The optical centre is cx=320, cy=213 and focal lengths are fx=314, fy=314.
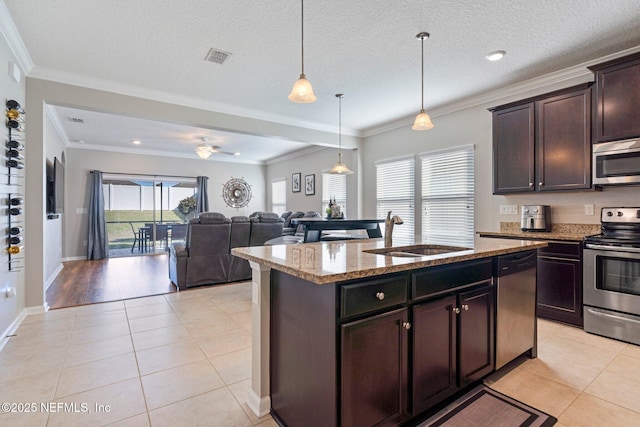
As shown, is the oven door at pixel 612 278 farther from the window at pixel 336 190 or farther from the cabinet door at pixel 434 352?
the window at pixel 336 190

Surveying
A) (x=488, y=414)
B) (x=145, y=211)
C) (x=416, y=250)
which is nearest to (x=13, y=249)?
(x=416, y=250)

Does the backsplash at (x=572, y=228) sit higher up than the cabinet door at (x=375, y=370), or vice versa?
the backsplash at (x=572, y=228)

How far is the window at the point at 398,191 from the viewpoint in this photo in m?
5.15

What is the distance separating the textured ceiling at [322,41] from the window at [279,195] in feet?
16.7

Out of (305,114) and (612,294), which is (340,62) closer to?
(305,114)

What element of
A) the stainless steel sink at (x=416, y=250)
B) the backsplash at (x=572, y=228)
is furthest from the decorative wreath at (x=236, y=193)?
the stainless steel sink at (x=416, y=250)

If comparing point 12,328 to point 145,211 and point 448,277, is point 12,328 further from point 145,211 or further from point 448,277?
point 145,211

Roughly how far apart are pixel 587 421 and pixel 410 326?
117 centimetres

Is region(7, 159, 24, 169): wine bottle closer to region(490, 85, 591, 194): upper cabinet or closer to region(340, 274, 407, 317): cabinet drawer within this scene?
region(340, 274, 407, 317): cabinet drawer

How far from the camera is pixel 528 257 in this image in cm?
235

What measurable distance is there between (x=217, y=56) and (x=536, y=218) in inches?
151

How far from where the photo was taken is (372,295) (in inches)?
55.6

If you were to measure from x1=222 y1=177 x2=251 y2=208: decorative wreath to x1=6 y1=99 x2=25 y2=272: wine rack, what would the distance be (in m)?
6.29

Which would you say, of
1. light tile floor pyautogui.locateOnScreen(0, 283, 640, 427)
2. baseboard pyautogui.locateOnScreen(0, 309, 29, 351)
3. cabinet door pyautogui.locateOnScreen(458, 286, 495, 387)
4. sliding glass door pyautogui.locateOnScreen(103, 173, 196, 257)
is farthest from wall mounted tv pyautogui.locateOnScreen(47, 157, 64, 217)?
cabinet door pyautogui.locateOnScreen(458, 286, 495, 387)
